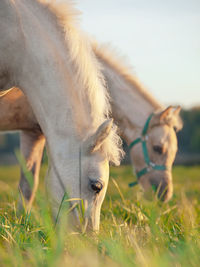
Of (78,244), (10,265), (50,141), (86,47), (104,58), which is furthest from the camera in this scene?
(104,58)

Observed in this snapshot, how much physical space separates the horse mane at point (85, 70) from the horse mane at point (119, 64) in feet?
5.48

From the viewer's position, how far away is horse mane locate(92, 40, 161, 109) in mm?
4414

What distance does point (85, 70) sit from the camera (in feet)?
8.19

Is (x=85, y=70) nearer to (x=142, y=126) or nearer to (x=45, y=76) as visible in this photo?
(x=45, y=76)

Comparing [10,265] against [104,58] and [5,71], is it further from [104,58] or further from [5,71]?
[104,58]

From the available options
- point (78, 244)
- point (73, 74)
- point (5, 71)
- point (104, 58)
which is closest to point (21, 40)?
point (5, 71)

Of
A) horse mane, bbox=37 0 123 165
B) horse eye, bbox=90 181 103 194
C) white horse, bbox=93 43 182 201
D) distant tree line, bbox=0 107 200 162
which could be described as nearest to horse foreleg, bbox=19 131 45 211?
white horse, bbox=93 43 182 201

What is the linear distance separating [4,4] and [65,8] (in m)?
0.52

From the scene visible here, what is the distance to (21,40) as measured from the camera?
7.97 ft

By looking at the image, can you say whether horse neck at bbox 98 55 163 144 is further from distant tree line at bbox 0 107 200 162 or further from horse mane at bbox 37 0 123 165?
distant tree line at bbox 0 107 200 162

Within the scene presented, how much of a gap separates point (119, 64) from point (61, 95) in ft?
7.52

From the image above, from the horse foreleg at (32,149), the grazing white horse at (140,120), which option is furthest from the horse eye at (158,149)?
the horse foreleg at (32,149)

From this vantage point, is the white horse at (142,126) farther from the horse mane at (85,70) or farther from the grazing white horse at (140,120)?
the horse mane at (85,70)

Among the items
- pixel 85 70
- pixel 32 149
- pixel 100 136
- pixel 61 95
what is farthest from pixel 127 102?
pixel 100 136
